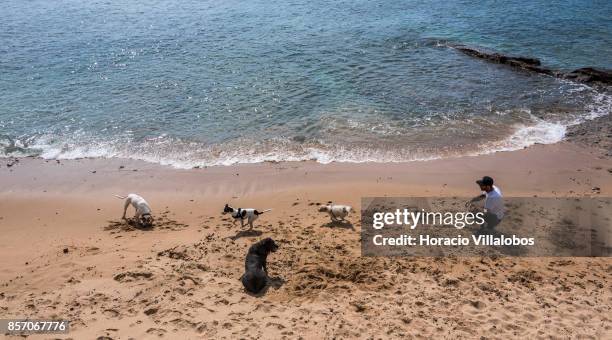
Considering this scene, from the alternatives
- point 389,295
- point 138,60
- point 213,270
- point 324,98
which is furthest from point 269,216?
point 138,60

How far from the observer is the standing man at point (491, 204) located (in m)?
9.18

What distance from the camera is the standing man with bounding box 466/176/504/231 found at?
9180 millimetres

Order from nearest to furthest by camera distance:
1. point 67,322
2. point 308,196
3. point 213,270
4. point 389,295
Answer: point 67,322 < point 389,295 < point 213,270 < point 308,196

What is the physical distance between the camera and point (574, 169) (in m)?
12.1

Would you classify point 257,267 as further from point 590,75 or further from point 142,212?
point 590,75

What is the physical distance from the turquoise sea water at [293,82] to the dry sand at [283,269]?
6.67 ft

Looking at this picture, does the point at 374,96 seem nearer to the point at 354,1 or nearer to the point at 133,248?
the point at 133,248

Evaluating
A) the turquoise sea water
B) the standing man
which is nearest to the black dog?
the standing man

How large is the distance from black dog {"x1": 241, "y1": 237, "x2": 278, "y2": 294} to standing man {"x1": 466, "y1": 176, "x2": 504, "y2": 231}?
14.6 ft

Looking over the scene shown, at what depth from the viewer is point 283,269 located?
848cm

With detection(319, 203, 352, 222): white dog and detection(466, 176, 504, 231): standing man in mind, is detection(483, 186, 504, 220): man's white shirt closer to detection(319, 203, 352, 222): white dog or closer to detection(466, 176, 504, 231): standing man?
detection(466, 176, 504, 231): standing man

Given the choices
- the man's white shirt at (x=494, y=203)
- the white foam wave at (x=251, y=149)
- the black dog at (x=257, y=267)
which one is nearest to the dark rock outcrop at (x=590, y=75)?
the white foam wave at (x=251, y=149)

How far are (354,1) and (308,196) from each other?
79.3ft

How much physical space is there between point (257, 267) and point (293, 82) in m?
12.4
